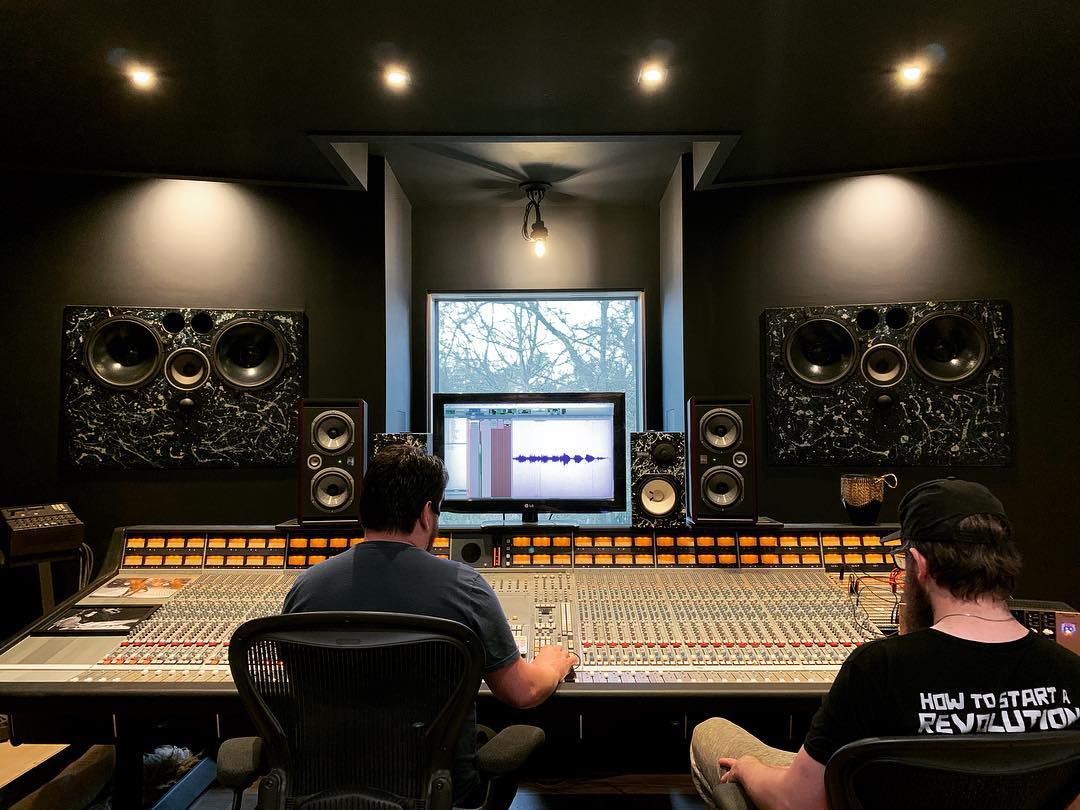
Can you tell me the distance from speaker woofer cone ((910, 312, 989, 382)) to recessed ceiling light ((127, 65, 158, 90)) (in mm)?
3232

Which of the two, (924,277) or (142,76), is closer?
(142,76)

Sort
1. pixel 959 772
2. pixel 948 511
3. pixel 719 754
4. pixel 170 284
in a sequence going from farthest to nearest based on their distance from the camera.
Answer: pixel 170 284, pixel 719 754, pixel 948 511, pixel 959 772

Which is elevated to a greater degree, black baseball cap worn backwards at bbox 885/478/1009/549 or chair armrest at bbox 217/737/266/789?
black baseball cap worn backwards at bbox 885/478/1009/549

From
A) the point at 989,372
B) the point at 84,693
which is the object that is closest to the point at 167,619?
the point at 84,693

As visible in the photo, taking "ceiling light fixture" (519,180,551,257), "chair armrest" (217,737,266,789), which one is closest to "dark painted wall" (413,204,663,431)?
"ceiling light fixture" (519,180,551,257)

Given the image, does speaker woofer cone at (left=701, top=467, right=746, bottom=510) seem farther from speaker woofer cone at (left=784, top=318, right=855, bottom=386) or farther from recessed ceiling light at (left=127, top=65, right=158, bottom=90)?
recessed ceiling light at (left=127, top=65, right=158, bottom=90)

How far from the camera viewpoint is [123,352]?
307 centimetres

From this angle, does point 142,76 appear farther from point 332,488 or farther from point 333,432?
point 332,488

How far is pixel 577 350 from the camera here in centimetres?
381

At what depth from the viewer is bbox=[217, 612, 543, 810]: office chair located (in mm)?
1048

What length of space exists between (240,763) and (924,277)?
326 cm

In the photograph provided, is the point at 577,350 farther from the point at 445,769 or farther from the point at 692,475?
the point at 445,769

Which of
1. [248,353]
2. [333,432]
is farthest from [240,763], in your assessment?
[248,353]

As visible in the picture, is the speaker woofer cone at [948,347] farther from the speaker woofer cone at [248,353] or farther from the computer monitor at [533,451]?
the speaker woofer cone at [248,353]
